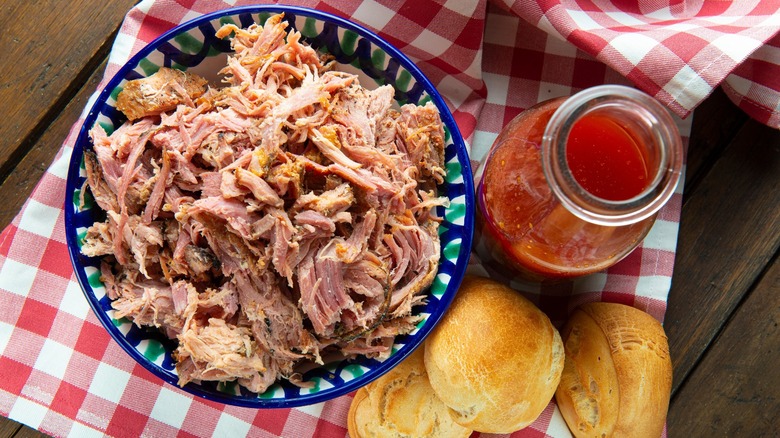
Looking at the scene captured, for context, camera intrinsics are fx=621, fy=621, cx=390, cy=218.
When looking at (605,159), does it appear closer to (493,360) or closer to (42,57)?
(493,360)

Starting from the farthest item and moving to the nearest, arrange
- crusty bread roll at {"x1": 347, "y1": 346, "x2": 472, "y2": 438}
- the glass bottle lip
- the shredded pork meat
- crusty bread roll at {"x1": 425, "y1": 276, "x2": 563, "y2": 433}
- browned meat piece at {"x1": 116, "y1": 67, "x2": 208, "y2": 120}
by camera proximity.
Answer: crusty bread roll at {"x1": 347, "y1": 346, "x2": 472, "y2": 438}, crusty bread roll at {"x1": 425, "y1": 276, "x2": 563, "y2": 433}, browned meat piece at {"x1": 116, "y1": 67, "x2": 208, "y2": 120}, the shredded pork meat, the glass bottle lip

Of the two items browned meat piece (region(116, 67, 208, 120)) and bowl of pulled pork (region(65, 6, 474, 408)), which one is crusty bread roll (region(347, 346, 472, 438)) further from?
browned meat piece (region(116, 67, 208, 120))

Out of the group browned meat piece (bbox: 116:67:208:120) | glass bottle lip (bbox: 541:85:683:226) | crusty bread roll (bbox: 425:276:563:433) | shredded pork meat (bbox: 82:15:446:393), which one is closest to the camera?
glass bottle lip (bbox: 541:85:683:226)

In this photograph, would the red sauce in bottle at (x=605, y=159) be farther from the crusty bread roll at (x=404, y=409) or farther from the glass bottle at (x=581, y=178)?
the crusty bread roll at (x=404, y=409)

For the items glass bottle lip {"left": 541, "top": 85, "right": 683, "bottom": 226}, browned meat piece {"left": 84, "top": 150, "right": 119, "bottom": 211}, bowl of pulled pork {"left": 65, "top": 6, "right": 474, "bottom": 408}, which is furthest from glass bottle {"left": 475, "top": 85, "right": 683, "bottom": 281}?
browned meat piece {"left": 84, "top": 150, "right": 119, "bottom": 211}

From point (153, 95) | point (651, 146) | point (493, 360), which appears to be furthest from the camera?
point (493, 360)

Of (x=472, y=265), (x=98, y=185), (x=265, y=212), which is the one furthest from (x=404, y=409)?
(x=98, y=185)

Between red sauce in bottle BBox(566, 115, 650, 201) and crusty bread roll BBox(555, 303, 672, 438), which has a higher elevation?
red sauce in bottle BBox(566, 115, 650, 201)
